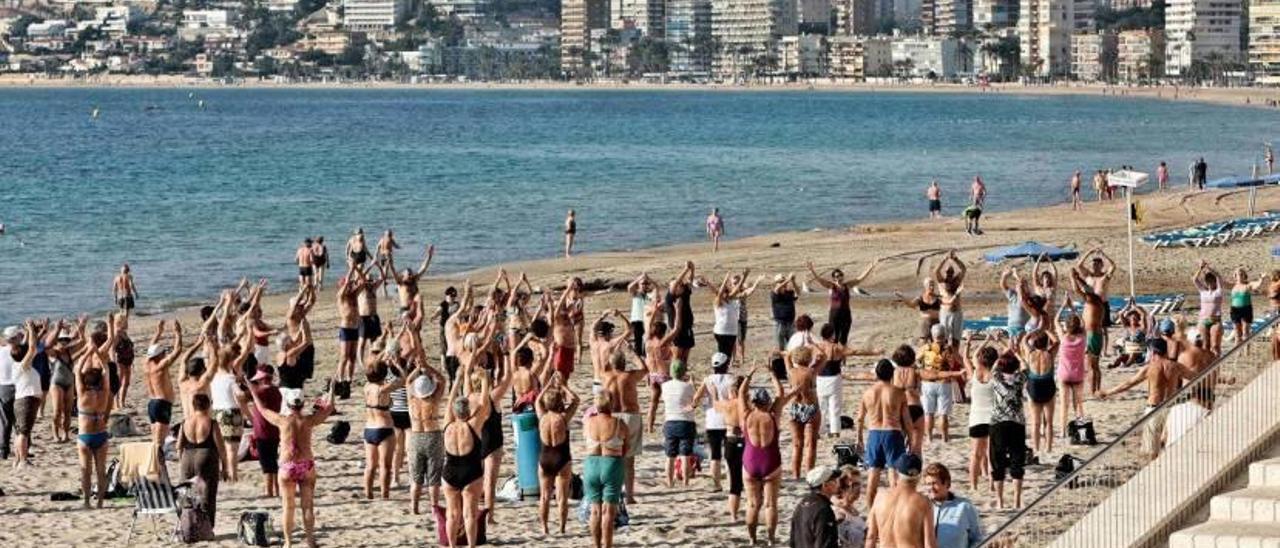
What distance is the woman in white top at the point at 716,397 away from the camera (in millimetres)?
15570

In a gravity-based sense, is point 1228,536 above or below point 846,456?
above

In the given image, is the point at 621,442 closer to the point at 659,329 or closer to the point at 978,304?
the point at 659,329

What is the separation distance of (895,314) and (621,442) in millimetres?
14598

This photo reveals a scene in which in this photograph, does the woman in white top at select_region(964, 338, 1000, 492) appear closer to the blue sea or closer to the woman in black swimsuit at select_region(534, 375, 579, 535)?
the woman in black swimsuit at select_region(534, 375, 579, 535)

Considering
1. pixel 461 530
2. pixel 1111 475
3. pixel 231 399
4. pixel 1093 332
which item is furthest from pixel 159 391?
pixel 1093 332

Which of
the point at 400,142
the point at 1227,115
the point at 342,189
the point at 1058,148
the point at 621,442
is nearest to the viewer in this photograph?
the point at 621,442

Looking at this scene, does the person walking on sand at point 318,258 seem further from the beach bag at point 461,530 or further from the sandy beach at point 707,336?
the beach bag at point 461,530

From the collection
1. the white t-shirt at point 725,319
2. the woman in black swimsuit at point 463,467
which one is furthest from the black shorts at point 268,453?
the white t-shirt at point 725,319

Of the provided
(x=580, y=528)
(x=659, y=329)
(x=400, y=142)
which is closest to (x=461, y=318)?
(x=659, y=329)

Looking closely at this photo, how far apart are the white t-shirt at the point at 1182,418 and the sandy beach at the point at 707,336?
2959mm

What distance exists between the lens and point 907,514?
10906 millimetres

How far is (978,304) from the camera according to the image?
29.3 metres

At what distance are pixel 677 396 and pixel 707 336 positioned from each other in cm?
1033

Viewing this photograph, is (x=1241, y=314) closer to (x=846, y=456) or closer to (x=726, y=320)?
(x=726, y=320)
